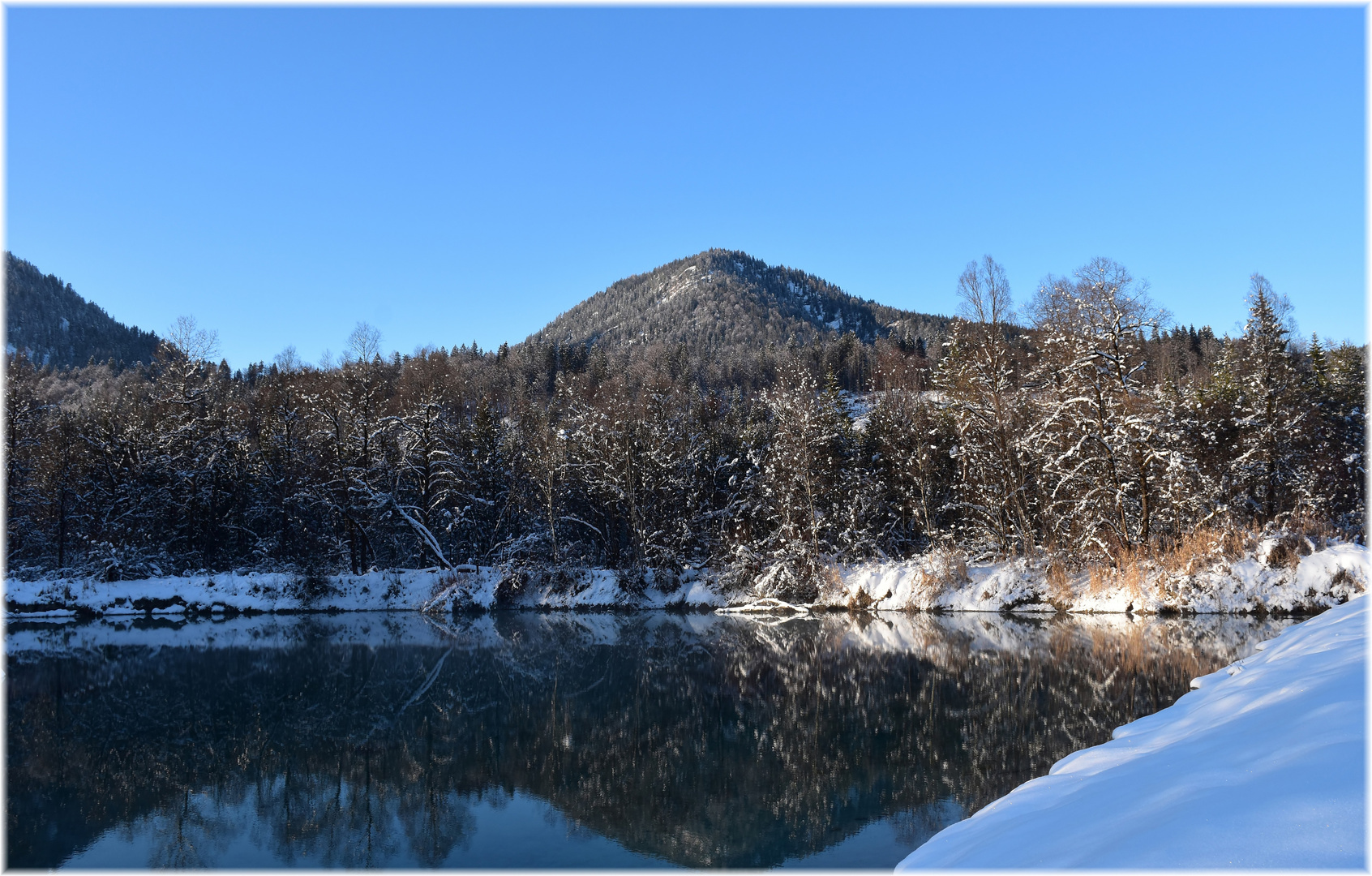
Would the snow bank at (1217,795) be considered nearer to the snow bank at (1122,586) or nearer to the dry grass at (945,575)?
the snow bank at (1122,586)

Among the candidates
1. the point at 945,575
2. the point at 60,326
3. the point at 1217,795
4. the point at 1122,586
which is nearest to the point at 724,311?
the point at 60,326

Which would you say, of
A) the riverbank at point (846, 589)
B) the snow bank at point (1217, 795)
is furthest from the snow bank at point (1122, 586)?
the snow bank at point (1217, 795)

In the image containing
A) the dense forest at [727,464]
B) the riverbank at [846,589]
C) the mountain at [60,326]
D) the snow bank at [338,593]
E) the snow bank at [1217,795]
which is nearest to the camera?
the snow bank at [1217,795]

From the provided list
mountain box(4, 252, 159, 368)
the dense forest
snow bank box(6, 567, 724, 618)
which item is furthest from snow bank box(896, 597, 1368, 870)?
mountain box(4, 252, 159, 368)

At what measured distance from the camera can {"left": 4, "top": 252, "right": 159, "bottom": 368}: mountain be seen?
99.1 metres

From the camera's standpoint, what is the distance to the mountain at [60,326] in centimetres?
9912

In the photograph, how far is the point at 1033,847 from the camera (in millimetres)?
4457

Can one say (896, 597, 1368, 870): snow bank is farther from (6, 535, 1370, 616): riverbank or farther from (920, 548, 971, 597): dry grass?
(920, 548, 971, 597): dry grass

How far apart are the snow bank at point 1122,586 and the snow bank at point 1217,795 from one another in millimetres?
14721

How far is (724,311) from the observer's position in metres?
135

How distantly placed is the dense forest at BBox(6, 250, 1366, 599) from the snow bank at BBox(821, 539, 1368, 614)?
3.80 ft

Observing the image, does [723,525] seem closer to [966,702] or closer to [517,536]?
[517,536]

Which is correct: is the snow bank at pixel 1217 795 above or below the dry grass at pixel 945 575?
above

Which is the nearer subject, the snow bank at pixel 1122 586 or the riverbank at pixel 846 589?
the snow bank at pixel 1122 586
